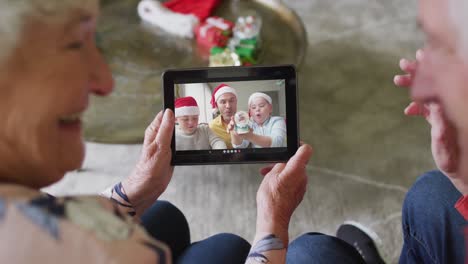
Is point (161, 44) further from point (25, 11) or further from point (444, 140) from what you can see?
point (25, 11)

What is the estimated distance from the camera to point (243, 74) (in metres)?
1.06

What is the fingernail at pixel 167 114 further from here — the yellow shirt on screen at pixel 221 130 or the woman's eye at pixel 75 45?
the woman's eye at pixel 75 45

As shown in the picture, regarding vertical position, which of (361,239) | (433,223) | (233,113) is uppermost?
(233,113)

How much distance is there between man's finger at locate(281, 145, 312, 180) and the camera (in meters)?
0.98

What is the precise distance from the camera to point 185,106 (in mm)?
1053

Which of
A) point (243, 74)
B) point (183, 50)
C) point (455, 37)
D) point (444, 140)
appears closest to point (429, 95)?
point (455, 37)

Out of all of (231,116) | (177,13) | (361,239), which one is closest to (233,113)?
(231,116)

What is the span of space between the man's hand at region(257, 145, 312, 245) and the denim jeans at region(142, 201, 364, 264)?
8 centimetres

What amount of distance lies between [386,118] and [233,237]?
868 mm

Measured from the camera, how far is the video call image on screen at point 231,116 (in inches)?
41.6

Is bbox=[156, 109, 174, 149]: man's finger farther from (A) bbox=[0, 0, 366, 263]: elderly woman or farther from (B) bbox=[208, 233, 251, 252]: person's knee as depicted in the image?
(A) bbox=[0, 0, 366, 263]: elderly woman

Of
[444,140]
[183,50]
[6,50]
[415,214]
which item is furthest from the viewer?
[183,50]

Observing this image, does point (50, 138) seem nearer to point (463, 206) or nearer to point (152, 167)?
point (152, 167)

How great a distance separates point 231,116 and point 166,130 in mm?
151
